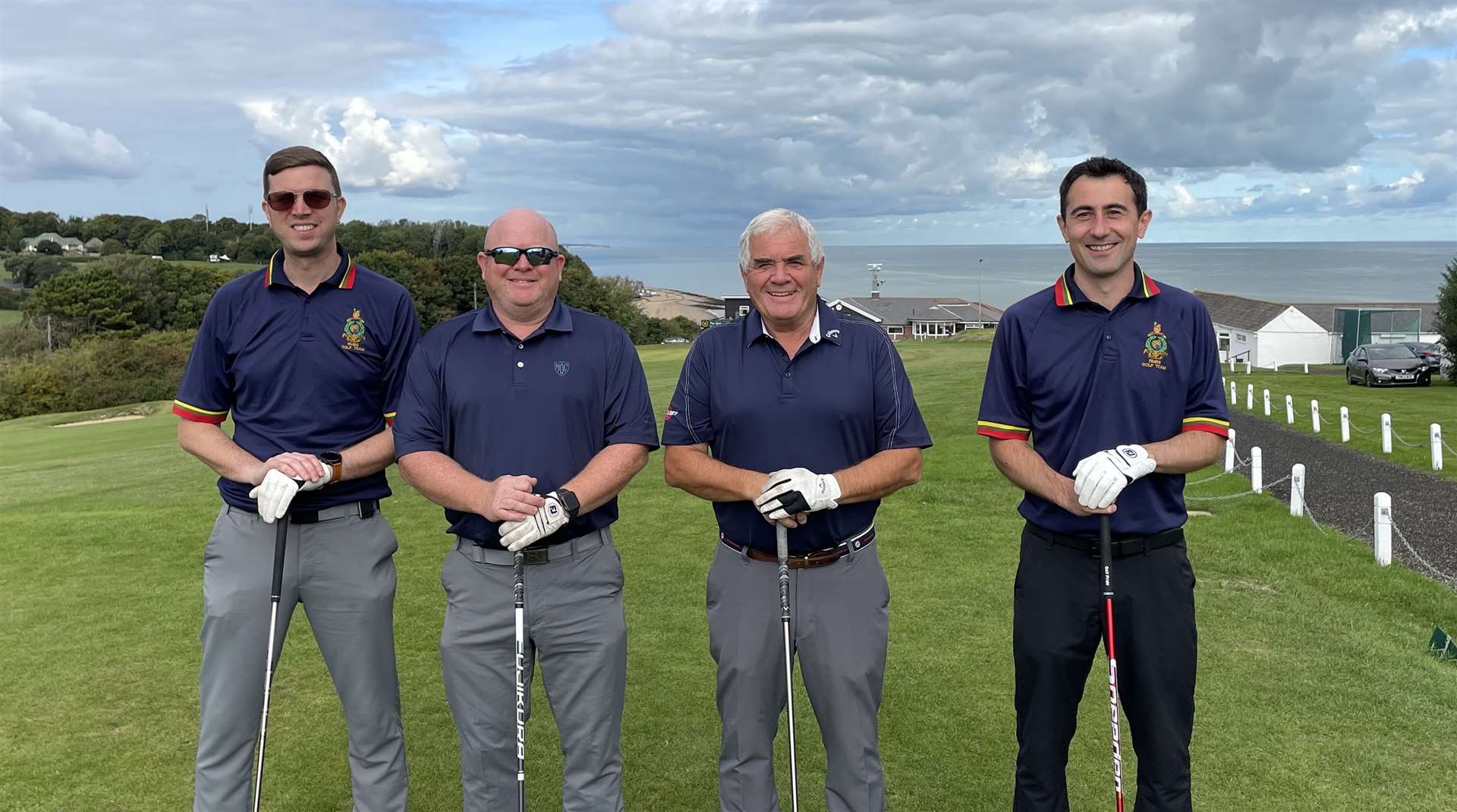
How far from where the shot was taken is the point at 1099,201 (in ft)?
12.0

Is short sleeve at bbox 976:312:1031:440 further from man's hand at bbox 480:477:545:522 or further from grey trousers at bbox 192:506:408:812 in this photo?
grey trousers at bbox 192:506:408:812

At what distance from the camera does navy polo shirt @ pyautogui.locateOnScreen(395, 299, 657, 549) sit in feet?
12.2

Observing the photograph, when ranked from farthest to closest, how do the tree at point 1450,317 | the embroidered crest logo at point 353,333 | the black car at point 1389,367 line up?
the tree at point 1450,317
the black car at point 1389,367
the embroidered crest logo at point 353,333

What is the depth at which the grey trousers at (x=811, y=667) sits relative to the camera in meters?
3.70

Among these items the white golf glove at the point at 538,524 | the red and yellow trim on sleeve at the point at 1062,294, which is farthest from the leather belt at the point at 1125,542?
the white golf glove at the point at 538,524

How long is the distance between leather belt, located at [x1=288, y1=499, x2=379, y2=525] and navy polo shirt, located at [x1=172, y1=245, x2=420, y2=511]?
2cm

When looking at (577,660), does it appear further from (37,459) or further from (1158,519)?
(37,459)

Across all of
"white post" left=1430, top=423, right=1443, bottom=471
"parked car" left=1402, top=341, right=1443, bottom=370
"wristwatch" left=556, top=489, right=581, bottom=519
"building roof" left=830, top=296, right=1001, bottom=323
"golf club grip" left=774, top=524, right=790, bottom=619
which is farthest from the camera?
"building roof" left=830, top=296, right=1001, bottom=323

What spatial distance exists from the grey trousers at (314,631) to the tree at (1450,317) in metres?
38.5

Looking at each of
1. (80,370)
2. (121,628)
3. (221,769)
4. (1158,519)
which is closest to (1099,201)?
(1158,519)

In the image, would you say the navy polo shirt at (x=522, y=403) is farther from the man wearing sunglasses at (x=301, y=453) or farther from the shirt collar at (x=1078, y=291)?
the shirt collar at (x=1078, y=291)

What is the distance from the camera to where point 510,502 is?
350cm

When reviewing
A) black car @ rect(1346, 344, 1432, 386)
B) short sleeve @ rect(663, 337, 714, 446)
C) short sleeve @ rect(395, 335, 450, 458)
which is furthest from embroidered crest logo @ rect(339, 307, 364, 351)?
black car @ rect(1346, 344, 1432, 386)

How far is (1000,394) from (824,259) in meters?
0.83
